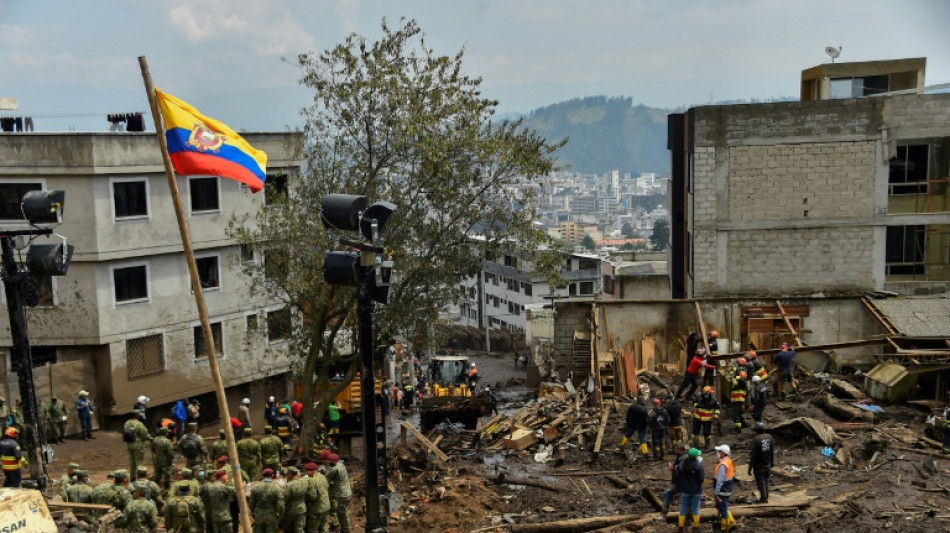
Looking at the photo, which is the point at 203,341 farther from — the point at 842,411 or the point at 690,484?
the point at 690,484

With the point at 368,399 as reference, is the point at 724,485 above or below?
below

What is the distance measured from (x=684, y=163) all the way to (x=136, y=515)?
26.7 meters

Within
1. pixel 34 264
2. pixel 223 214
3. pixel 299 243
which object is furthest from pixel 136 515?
pixel 223 214

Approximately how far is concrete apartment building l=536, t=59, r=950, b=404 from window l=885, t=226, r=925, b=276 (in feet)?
0.12

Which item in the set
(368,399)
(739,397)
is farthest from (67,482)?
(739,397)

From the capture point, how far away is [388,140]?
22.7 meters

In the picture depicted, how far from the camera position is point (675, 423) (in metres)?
21.0

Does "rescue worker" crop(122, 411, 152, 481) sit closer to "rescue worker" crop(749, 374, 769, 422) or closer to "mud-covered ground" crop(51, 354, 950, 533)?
"mud-covered ground" crop(51, 354, 950, 533)

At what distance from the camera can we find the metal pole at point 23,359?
1392 cm

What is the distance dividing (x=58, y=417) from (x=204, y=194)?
10.5 meters

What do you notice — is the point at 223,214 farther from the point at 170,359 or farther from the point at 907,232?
the point at 907,232

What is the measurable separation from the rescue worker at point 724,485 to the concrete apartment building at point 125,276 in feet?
53.3

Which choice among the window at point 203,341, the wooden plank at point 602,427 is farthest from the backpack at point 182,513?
the window at point 203,341

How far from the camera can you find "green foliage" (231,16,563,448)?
2238 centimetres
